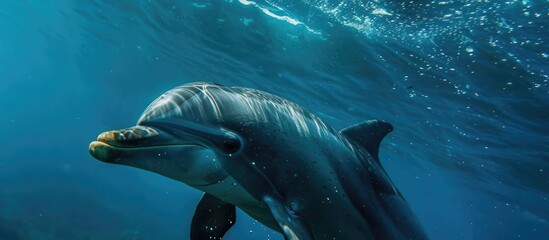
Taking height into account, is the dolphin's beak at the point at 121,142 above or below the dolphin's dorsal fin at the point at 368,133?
above

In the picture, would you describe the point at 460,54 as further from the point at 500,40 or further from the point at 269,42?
the point at 269,42

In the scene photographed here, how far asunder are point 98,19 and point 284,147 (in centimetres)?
2825

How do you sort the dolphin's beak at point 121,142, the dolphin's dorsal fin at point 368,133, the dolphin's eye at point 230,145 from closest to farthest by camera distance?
the dolphin's beak at point 121,142 → the dolphin's eye at point 230,145 → the dolphin's dorsal fin at point 368,133

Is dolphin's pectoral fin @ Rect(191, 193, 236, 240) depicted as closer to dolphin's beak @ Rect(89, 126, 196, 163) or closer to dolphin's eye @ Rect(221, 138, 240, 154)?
dolphin's eye @ Rect(221, 138, 240, 154)

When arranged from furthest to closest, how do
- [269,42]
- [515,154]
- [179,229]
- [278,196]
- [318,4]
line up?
[179,229] < [515,154] < [269,42] < [318,4] < [278,196]

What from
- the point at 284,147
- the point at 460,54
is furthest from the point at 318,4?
the point at 284,147

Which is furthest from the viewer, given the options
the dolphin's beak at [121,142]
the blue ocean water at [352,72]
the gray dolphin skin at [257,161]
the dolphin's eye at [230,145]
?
the blue ocean water at [352,72]

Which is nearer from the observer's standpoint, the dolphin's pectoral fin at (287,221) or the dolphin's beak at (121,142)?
the dolphin's beak at (121,142)

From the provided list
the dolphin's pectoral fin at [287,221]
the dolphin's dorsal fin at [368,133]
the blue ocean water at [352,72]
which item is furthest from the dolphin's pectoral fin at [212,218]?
the blue ocean water at [352,72]

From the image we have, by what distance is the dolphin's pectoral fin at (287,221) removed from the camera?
8.38 feet

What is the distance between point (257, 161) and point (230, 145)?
0.29 meters

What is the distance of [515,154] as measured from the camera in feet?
64.6

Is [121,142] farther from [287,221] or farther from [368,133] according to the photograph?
[368,133]

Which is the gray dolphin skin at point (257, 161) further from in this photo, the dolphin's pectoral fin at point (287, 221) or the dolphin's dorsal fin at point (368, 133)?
the dolphin's dorsal fin at point (368, 133)
